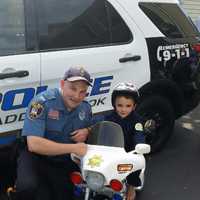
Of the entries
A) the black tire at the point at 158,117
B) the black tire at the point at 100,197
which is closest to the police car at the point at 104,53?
the black tire at the point at 158,117

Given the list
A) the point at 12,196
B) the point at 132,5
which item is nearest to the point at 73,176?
the point at 12,196

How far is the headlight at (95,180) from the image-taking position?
2469mm

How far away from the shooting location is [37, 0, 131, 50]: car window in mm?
3643

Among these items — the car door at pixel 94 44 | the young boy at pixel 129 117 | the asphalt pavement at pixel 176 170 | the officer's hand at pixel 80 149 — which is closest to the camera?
the officer's hand at pixel 80 149

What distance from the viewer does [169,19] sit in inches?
185

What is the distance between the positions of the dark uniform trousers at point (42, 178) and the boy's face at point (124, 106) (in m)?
0.54

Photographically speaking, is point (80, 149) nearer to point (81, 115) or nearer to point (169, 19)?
point (81, 115)

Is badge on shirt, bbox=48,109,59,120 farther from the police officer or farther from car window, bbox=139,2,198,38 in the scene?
car window, bbox=139,2,198,38

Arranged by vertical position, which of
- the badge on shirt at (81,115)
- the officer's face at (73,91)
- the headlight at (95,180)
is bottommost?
the headlight at (95,180)

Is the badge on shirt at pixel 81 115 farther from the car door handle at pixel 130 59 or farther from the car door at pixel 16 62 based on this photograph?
the car door handle at pixel 130 59

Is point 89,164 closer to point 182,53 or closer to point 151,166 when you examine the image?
point 151,166

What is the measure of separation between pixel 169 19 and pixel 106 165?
8.57ft

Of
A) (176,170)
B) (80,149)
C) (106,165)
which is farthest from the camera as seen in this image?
(176,170)

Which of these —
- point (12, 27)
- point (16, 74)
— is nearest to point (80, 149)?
point (16, 74)
